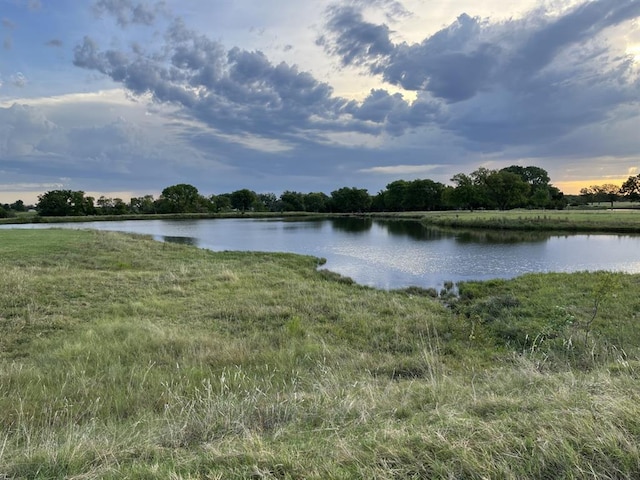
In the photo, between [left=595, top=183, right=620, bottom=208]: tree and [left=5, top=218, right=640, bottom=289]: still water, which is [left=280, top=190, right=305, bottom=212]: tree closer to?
[left=595, top=183, right=620, bottom=208]: tree

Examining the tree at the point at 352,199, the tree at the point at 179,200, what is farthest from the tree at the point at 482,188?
the tree at the point at 179,200

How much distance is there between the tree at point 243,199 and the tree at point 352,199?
120 feet

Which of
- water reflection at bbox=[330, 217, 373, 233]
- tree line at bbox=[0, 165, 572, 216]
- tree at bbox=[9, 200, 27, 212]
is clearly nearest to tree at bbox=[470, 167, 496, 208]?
tree line at bbox=[0, 165, 572, 216]

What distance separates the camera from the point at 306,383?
660 centimetres

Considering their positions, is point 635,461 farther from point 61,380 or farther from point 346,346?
point 61,380

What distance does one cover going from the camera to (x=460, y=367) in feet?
26.9

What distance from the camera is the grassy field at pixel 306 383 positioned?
10.5ft

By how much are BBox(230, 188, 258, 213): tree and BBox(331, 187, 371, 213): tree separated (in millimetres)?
36603

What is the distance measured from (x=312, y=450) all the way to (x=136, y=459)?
62.5 inches

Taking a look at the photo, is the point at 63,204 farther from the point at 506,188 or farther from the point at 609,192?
the point at 609,192

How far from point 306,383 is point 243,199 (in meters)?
168

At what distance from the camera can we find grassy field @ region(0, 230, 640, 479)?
10.5 feet

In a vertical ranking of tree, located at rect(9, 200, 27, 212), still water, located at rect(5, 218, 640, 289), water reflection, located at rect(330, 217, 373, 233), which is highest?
tree, located at rect(9, 200, 27, 212)

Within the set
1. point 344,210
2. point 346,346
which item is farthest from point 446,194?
point 346,346
